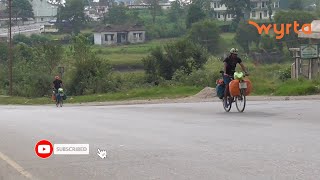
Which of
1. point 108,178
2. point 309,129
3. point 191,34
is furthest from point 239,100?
point 191,34

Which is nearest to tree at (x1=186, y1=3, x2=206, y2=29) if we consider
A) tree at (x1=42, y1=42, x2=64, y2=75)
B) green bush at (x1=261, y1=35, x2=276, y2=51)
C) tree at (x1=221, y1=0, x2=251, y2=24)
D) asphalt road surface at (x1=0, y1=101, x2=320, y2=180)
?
tree at (x1=221, y1=0, x2=251, y2=24)

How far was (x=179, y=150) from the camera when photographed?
11219 mm

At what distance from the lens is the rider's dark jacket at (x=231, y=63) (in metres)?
19.4

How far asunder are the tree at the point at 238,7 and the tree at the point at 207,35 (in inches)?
342

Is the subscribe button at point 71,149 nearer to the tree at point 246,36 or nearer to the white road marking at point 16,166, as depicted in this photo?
the white road marking at point 16,166

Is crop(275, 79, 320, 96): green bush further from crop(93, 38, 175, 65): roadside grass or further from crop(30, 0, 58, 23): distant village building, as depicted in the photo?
crop(30, 0, 58, 23): distant village building

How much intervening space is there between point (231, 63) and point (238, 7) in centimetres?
5934

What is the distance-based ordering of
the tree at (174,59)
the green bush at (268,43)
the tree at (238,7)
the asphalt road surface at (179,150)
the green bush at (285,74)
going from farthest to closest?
the tree at (238,7), the tree at (174,59), the green bush at (268,43), the green bush at (285,74), the asphalt road surface at (179,150)

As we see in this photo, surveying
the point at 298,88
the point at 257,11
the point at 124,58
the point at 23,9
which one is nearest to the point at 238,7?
the point at 257,11

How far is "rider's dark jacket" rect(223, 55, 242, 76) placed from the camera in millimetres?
19442

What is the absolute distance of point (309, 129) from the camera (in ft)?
45.2

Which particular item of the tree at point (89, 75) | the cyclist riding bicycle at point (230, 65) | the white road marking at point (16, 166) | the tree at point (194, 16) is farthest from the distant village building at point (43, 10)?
the white road marking at point (16, 166)

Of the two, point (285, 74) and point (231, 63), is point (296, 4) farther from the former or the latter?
point (231, 63)

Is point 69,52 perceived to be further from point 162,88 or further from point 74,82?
point 162,88
